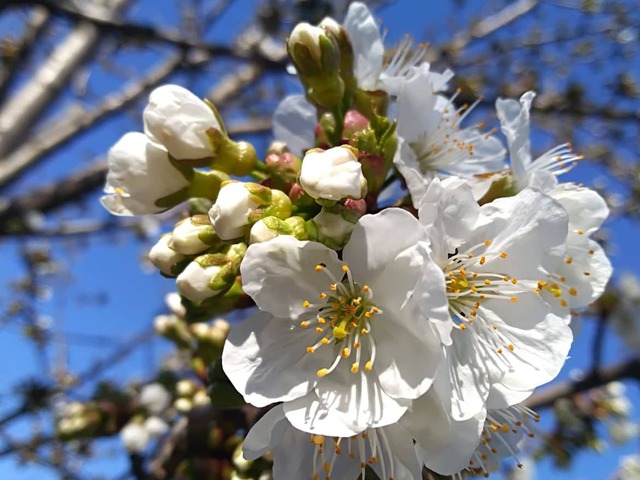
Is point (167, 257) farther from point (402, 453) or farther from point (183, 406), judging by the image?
point (183, 406)

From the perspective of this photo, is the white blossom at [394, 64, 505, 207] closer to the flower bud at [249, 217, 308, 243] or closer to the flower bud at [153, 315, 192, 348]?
the flower bud at [249, 217, 308, 243]

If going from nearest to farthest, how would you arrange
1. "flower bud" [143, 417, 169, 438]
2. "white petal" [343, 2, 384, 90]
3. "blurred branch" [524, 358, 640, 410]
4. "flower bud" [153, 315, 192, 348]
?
"white petal" [343, 2, 384, 90] < "flower bud" [153, 315, 192, 348] < "blurred branch" [524, 358, 640, 410] < "flower bud" [143, 417, 169, 438]

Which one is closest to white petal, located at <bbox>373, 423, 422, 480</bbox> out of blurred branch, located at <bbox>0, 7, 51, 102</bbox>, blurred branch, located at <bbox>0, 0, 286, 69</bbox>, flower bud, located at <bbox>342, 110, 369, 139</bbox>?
flower bud, located at <bbox>342, 110, 369, 139</bbox>

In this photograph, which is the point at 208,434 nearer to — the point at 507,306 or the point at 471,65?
the point at 507,306

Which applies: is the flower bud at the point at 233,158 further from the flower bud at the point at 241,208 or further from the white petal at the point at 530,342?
the white petal at the point at 530,342

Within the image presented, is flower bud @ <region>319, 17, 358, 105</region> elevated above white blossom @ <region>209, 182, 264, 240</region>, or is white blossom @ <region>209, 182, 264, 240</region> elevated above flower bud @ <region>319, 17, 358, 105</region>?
flower bud @ <region>319, 17, 358, 105</region>

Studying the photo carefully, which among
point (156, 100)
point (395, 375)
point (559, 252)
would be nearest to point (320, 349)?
point (395, 375)

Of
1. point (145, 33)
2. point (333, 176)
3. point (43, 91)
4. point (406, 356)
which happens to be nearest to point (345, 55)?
point (333, 176)
